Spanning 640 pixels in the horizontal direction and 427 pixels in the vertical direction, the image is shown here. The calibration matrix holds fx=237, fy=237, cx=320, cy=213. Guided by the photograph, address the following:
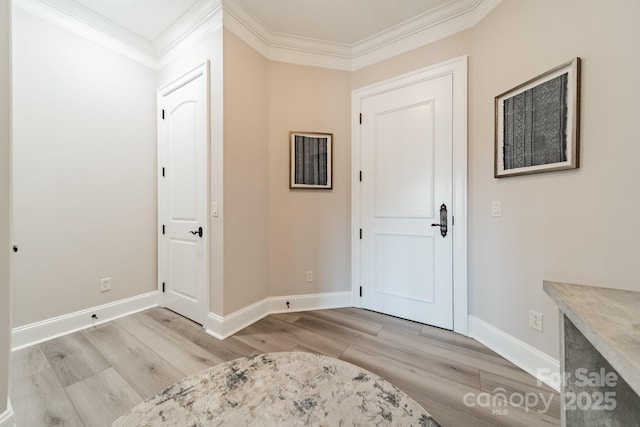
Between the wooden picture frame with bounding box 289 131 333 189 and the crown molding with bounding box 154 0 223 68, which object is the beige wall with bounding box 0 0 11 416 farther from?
the wooden picture frame with bounding box 289 131 333 189

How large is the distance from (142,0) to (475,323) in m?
3.86

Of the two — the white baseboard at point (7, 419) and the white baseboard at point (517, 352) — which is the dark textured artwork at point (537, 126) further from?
the white baseboard at point (7, 419)

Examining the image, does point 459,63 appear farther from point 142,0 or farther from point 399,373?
point 142,0

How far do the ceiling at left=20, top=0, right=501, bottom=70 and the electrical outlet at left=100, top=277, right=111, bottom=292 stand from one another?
2248 mm

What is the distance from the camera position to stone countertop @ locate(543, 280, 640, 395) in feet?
1.77

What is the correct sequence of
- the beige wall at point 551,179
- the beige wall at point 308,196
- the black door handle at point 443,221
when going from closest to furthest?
the beige wall at point 551,179 → the black door handle at point 443,221 → the beige wall at point 308,196

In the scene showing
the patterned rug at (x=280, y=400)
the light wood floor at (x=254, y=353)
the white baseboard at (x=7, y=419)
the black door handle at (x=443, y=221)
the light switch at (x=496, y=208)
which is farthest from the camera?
the black door handle at (x=443, y=221)

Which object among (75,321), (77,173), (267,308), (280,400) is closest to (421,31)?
(280,400)

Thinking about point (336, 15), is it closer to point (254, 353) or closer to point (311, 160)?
point (311, 160)

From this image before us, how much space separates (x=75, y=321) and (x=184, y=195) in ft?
4.57

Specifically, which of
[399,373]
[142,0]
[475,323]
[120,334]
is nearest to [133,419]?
[399,373]

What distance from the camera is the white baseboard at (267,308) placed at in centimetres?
202

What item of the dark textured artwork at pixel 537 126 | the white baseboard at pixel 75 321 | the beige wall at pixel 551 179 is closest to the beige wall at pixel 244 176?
the white baseboard at pixel 75 321

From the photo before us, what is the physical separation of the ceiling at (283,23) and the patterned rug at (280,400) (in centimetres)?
252
